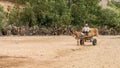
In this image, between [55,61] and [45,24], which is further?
[45,24]

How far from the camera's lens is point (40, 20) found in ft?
179

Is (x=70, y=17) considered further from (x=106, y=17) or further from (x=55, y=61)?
(x=55, y=61)

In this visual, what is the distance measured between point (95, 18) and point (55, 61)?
36334mm

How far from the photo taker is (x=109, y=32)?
181ft

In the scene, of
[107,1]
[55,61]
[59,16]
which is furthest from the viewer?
[107,1]

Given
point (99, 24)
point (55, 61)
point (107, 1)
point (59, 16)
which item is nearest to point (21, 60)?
point (55, 61)

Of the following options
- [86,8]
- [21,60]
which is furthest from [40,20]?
[21,60]

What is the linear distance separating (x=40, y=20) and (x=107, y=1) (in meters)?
38.7

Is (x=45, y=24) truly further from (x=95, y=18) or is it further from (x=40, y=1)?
(x=95, y=18)

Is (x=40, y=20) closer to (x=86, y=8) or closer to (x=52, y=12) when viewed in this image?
(x=52, y=12)

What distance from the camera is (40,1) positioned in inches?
2135

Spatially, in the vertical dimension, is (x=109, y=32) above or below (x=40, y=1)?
below

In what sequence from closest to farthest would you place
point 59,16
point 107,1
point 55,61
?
point 55,61 → point 59,16 → point 107,1

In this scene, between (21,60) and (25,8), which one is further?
(25,8)
